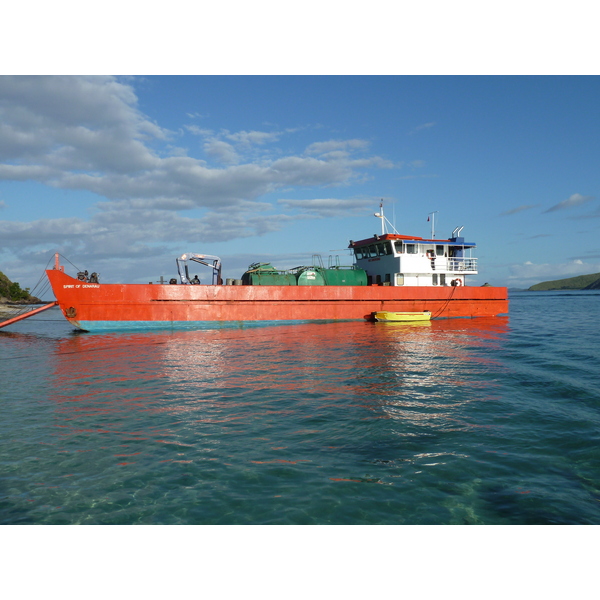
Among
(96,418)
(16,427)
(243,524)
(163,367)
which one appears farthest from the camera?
(163,367)

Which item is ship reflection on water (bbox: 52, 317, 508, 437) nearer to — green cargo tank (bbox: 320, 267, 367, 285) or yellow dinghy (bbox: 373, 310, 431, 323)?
yellow dinghy (bbox: 373, 310, 431, 323)

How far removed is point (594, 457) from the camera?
6.45 metres

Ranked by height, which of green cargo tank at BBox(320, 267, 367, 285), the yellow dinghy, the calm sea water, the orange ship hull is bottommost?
the calm sea water

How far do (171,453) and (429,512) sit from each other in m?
4.21

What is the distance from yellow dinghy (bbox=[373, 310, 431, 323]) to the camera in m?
27.7

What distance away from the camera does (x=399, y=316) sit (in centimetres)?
2772

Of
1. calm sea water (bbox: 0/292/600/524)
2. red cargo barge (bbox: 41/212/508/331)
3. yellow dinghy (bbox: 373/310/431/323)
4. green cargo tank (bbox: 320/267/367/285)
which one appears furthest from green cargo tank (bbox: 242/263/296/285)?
calm sea water (bbox: 0/292/600/524)

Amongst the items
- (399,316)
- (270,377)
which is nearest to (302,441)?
(270,377)

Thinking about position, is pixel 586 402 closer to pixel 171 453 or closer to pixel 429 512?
pixel 429 512

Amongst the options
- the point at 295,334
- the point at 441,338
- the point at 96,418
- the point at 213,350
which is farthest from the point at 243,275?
the point at 96,418

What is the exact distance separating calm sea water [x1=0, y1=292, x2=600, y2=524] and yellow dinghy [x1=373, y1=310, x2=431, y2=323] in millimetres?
12843

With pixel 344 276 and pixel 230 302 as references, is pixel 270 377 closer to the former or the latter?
pixel 230 302

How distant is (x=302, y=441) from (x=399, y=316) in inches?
873

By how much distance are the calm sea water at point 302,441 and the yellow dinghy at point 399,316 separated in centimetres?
1284
